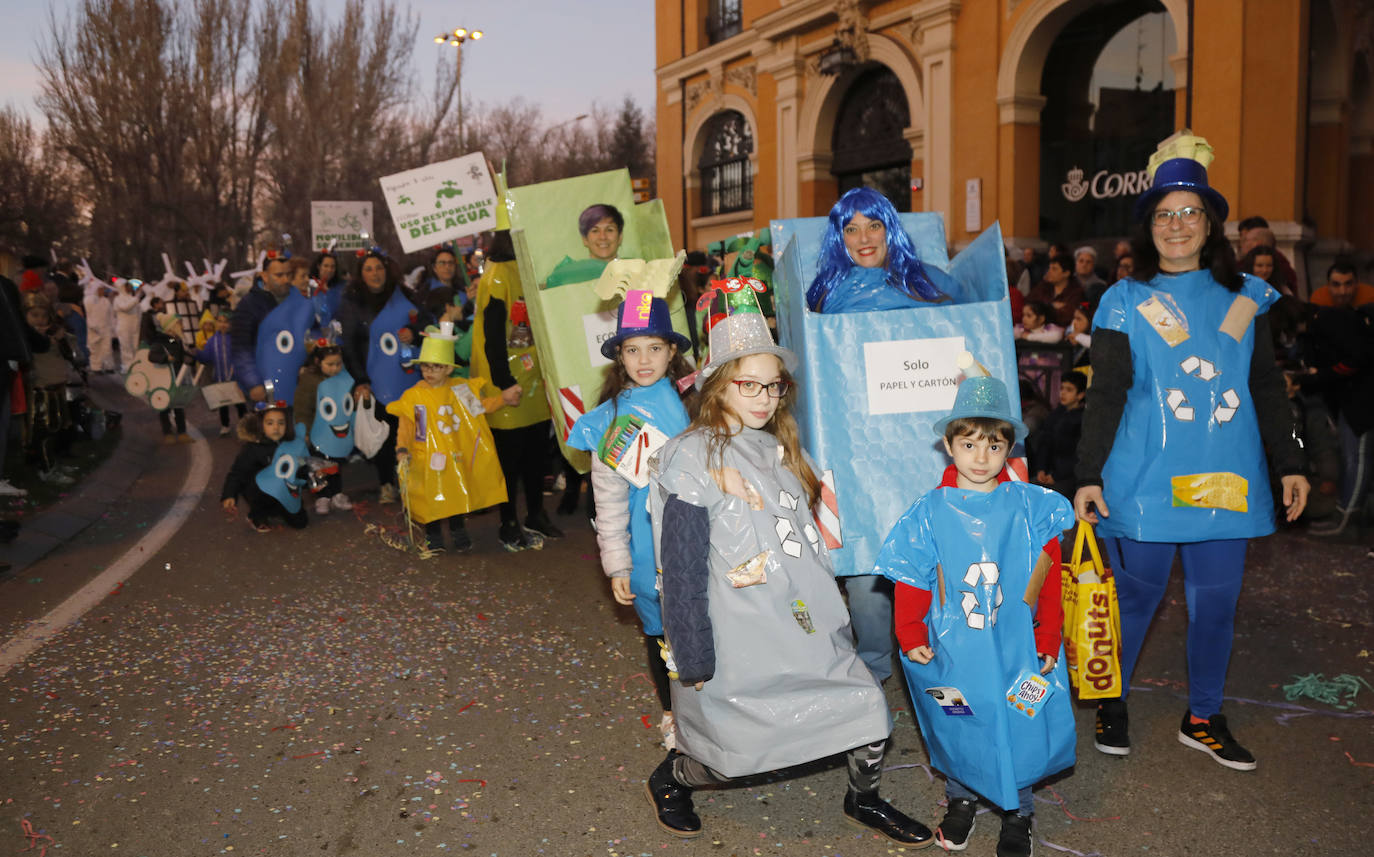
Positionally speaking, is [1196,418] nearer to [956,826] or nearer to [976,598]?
[976,598]

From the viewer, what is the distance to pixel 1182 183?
12.0ft

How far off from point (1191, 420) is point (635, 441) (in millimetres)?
1807

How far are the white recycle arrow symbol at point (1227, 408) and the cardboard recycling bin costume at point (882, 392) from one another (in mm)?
692

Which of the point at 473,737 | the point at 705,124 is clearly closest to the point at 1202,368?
the point at 473,737

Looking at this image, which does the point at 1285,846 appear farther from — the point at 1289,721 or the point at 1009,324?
the point at 1009,324

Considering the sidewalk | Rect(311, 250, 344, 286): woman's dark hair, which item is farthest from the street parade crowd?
Rect(311, 250, 344, 286): woman's dark hair

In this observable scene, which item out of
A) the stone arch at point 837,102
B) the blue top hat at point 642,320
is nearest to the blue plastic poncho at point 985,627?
the blue top hat at point 642,320

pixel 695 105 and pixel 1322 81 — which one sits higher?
pixel 695 105

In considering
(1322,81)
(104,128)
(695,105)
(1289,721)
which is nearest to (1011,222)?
(1322,81)

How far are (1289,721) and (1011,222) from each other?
1281cm

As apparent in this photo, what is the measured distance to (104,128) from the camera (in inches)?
1272

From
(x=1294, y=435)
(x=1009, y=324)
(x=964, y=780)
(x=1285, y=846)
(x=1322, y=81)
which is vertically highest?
(x=1322, y=81)

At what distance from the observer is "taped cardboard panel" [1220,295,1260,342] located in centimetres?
361

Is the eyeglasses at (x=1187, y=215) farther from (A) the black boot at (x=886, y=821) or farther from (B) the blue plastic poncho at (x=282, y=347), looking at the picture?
(B) the blue plastic poncho at (x=282, y=347)
